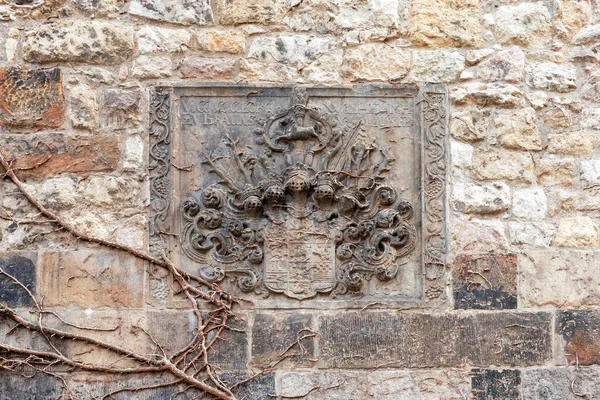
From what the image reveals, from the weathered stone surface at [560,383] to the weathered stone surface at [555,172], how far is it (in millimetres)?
993

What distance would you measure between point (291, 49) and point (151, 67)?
30.4 inches

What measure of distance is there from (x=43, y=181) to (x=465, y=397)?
251 cm

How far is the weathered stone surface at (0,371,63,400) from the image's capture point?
5.05 meters

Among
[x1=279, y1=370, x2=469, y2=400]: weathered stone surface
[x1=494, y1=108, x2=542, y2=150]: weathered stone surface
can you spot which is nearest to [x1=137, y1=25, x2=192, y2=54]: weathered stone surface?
[x1=494, y1=108, x2=542, y2=150]: weathered stone surface

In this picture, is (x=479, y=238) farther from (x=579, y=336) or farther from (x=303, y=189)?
(x=303, y=189)

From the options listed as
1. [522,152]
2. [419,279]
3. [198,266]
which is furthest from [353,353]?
[522,152]

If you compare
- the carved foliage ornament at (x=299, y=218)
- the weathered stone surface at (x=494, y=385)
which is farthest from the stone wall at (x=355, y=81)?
the carved foliage ornament at (x=299, y=218)

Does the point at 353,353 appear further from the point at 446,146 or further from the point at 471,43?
the point at 471,43

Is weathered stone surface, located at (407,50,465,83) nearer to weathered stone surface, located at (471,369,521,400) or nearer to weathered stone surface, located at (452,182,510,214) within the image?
weathered stone surface, located at (452,182,510,214)

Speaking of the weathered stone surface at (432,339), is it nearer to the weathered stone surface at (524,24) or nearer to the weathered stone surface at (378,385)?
the weathered stone surface at (378,385)

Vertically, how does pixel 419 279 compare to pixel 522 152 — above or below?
below

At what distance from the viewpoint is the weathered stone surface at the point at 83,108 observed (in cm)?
528

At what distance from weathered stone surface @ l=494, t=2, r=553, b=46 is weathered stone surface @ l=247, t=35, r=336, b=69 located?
3.10 ft

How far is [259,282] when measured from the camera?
5.17m
